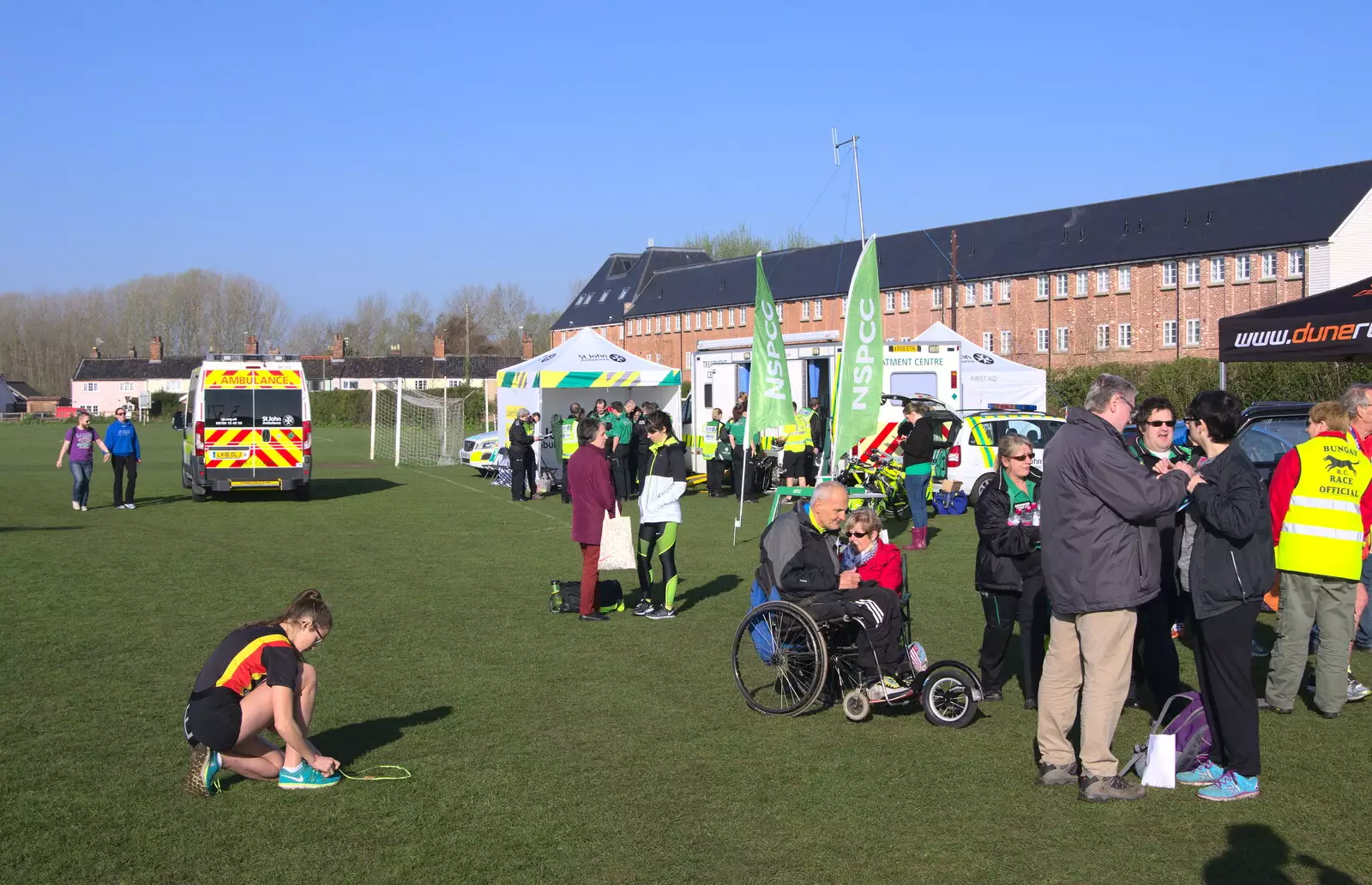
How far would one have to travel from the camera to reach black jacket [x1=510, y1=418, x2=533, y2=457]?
21938 millimetres

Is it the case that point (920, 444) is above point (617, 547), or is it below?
above

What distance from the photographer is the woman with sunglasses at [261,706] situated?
5.67 metres

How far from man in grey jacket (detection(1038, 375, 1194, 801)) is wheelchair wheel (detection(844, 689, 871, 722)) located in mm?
1408

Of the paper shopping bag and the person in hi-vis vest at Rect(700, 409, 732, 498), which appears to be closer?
the paper shopping bag

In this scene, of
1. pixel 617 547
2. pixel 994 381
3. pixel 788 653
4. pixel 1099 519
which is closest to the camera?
pixel 1099 519

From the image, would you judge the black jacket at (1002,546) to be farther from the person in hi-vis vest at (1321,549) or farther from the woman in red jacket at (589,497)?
the woman in red jacket at (589,497)

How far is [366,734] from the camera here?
6.86 metres

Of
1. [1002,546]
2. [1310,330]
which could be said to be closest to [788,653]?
[1002,546]

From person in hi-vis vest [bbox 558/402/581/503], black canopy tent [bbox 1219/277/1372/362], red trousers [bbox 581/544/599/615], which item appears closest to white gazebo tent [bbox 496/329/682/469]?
person in hi-vis vest [bbox 558/402/581/503]

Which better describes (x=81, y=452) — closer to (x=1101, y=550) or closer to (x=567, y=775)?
(x=567, y=775)

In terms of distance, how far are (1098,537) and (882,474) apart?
12964 mm

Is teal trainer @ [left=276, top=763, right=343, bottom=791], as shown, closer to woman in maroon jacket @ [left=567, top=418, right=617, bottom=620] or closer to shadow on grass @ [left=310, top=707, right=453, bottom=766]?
shadow on grass @ [left=310, top=707, right=453, bottom=766]

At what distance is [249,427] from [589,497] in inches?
568

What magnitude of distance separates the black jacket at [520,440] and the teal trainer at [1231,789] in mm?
17148
